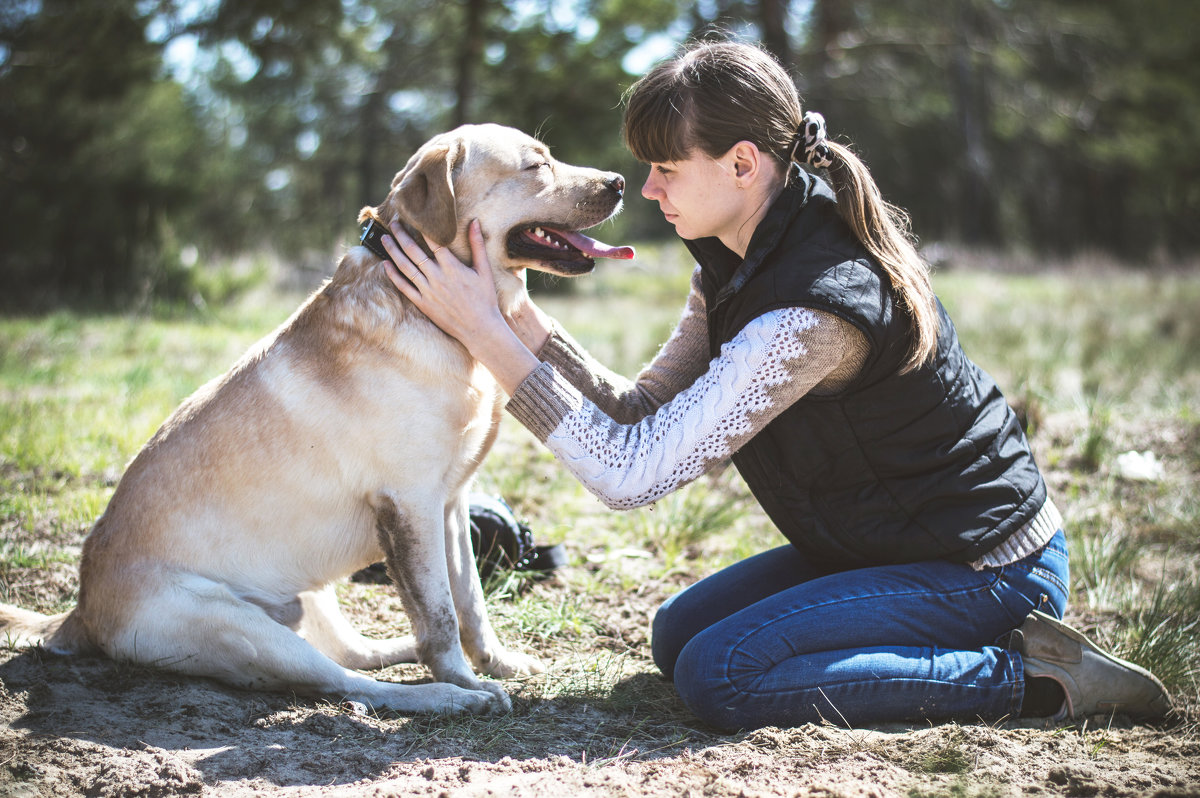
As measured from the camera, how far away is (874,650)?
255 centimetres

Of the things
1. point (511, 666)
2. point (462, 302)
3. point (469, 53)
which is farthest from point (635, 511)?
point (469, 53)

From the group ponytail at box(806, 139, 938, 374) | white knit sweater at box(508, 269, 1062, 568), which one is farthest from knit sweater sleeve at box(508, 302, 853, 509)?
ponytail at box(806, 139, 938, 374)

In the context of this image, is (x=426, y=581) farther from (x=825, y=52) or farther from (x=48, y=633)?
(x=825, y=52)

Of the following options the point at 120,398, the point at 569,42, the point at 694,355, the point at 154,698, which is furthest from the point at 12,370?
the point at 569,42

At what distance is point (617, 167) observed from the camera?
42.3ft

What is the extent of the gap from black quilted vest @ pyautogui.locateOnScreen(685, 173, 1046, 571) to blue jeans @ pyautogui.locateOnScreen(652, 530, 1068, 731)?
0.13 meters

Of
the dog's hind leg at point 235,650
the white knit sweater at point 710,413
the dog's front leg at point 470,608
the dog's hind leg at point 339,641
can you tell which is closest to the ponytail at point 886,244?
the white knit sweater at point 710,413

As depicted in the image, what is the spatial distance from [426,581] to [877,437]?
1.38 meters

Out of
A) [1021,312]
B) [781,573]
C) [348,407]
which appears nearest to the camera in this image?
[348,407]

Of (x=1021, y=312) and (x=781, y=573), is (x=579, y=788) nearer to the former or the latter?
(x=781, y=573)

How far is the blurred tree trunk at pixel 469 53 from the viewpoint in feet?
36.2

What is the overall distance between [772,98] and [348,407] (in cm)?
152

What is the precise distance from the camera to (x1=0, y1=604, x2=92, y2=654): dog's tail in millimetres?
2688

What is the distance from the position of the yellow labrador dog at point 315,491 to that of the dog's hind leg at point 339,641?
15 mm
